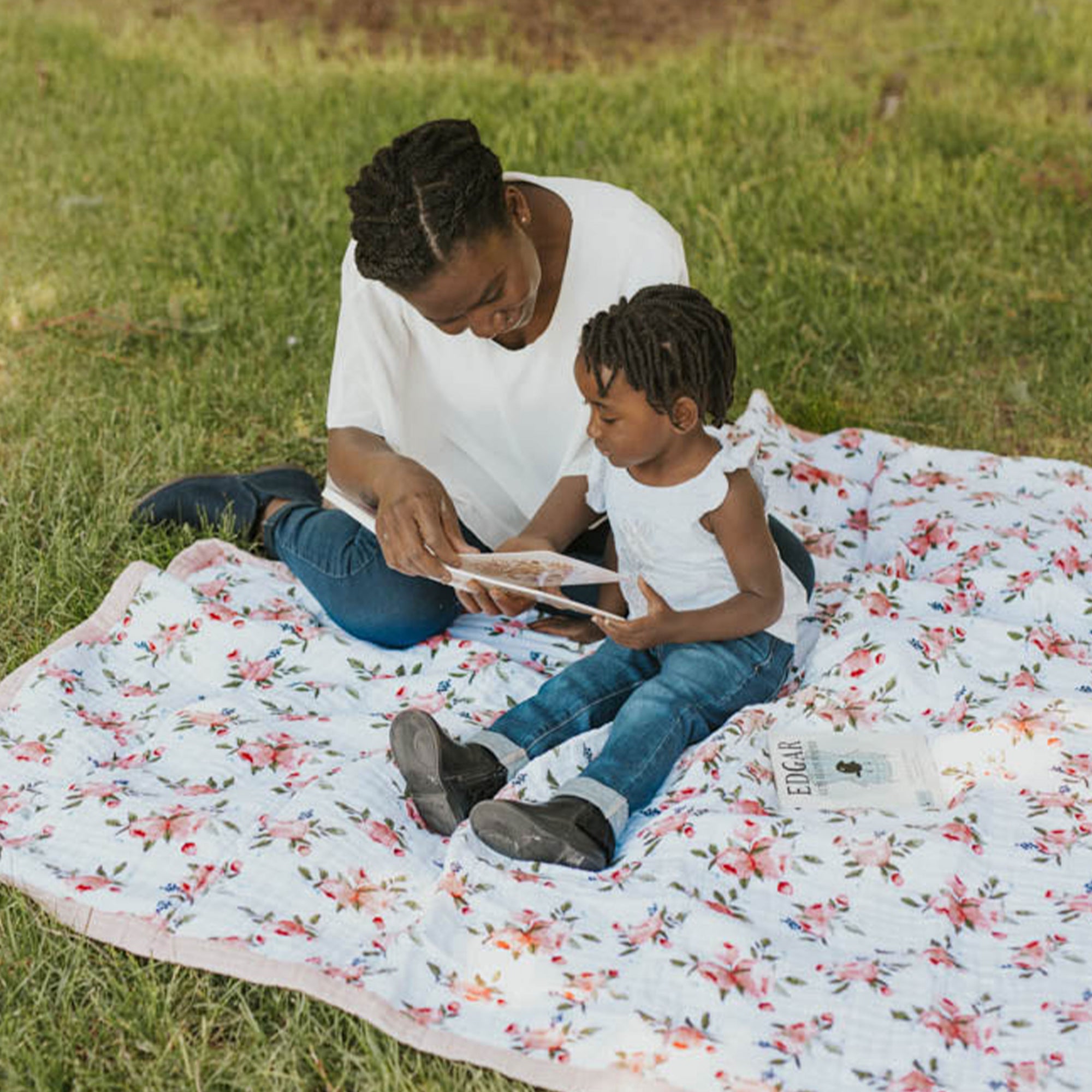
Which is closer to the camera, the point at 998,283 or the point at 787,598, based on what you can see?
the point at 787,598

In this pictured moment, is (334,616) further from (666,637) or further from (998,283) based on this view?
(998,283)

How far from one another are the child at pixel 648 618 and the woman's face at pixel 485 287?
15cm

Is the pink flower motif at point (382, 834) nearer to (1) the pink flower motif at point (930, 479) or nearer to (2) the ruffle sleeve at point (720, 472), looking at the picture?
(2) the ruffle sleeve at point (720, 472)

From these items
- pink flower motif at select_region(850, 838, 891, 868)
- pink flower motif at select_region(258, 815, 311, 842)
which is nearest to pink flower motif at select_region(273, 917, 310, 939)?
pink flower motif at select_region(258, 815, 311, 842)

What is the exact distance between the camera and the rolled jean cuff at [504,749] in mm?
2797

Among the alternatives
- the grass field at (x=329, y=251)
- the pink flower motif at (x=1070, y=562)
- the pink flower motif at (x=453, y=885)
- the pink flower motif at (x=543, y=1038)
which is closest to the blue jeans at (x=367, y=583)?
the grass field at (x=329, y=251)

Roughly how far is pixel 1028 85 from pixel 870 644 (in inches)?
164

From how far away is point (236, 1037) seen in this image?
7.49ft

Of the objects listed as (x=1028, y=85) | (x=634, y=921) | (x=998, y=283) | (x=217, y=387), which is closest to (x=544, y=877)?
(x=634, y=921)

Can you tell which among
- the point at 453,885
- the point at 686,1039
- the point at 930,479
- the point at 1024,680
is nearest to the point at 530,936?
the point at 453,885

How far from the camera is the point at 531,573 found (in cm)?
275

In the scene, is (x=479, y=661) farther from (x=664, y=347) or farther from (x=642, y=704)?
(x=664, y=347)

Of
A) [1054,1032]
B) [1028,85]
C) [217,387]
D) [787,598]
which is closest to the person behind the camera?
[1054,1032]

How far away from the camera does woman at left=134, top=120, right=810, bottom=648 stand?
2664 mm
